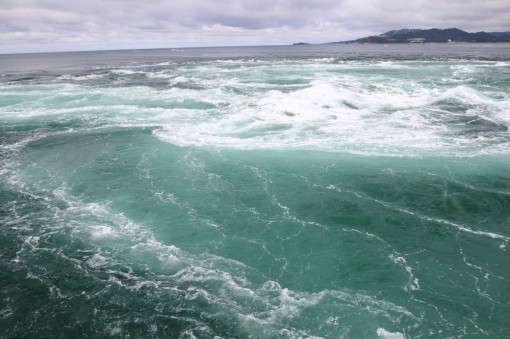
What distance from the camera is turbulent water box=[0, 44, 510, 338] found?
43.5 feet

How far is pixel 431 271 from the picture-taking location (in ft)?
50.8

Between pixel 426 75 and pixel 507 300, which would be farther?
pixel 426 75

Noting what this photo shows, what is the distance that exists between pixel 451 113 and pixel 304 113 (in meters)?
17.1

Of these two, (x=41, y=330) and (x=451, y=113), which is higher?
(x=451, y=113)

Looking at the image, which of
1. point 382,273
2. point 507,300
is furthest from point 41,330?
point 507,300

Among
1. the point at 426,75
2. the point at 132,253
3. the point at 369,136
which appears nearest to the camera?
the point at 132,253

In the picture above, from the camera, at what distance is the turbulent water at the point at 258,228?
1327cm

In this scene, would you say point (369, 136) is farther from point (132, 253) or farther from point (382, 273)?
point (132, 253)

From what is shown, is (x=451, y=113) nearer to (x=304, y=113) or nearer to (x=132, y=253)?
(x=304, y=113)

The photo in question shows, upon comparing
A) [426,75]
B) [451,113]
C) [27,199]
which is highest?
[426,75]

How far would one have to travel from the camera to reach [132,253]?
55.9 ft

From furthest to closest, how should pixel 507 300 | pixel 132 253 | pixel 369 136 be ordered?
pixel 369 136 → pixel 132 253 → pixel 507 300

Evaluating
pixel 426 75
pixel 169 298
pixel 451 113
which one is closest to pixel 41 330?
pixel 169 298

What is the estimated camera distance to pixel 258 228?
749 inches
